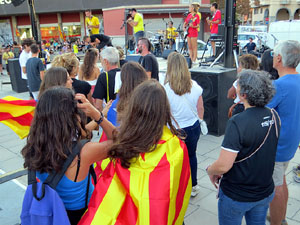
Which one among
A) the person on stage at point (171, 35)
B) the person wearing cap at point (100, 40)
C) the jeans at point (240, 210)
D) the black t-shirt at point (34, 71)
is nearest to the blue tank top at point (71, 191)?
the jeans at point (240, 210)

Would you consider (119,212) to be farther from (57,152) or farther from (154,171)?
(57,152)

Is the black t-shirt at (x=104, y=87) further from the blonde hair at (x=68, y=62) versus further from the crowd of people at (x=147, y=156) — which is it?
the crowd of people at (x=147, y=156)

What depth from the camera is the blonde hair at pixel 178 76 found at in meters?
3.21

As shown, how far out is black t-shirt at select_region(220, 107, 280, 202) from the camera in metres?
1.90

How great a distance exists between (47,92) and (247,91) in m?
1.33

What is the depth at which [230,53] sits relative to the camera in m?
5.95

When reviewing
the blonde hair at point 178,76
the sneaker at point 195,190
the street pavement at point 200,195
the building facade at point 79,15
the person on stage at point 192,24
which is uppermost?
the building facade at point 79,15

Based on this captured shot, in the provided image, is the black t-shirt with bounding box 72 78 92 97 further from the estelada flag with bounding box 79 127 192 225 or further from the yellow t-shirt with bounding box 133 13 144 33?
the yellow t-shirt with bounding box 133 13 144 33

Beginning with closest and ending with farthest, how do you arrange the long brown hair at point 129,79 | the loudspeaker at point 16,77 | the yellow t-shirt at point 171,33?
the long brown hair at point 129,79, the loudspeaker at point 16,77, the yellow t-shirt at point 171,33

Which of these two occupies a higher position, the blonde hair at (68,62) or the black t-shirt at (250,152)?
the blonde hair at (68,62)

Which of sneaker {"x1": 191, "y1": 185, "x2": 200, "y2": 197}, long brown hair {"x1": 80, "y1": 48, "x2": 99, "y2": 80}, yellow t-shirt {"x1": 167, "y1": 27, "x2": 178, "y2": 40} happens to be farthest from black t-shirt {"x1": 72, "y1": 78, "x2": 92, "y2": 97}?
yellow t-shirt {"x1": 167, "y1": 27, "x2": 178, "y2": 40}

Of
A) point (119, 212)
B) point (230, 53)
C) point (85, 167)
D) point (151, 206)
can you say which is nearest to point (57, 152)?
point (85, 167)

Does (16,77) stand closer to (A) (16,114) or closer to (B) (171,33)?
(A) (16,114)

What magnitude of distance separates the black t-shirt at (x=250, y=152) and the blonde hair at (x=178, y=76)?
4.21 ft
